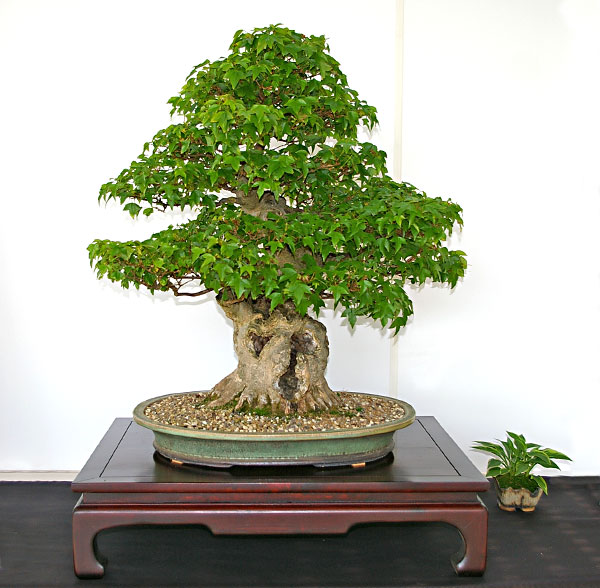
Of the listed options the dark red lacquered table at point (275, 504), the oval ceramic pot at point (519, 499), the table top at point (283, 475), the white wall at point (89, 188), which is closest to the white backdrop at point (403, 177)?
the white wall at point (89, 188)

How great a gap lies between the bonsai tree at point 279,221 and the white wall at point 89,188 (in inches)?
34.3

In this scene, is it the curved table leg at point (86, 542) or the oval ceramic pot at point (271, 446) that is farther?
the oval ceramic pot at point (271, 446)

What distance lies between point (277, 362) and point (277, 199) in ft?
1.75

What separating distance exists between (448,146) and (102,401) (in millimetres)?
1960

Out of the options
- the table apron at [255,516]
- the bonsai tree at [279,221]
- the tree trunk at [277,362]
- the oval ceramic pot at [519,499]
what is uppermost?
the bonsai tree at [279,221]

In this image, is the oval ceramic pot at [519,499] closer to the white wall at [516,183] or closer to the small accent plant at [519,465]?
the small accent plant at [519,465]

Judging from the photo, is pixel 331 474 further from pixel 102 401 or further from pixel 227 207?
pixel 102 401

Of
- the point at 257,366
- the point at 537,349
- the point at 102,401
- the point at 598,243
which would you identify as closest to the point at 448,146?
the point at 598,243

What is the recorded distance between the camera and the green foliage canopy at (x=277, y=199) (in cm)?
204

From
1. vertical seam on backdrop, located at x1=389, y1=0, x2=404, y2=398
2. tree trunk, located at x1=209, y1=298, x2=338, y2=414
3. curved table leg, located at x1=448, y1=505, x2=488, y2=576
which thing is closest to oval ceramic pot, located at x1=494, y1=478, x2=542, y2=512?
curved table leg, located at x1=448, y1=505, x2=488, y2=576

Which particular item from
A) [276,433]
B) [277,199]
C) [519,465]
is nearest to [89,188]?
[277,199]

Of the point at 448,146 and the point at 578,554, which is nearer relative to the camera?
the point at 578,554

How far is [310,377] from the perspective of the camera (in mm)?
2402

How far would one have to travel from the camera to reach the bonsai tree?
80.4 inches
